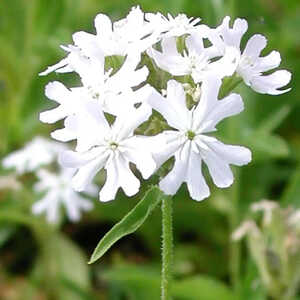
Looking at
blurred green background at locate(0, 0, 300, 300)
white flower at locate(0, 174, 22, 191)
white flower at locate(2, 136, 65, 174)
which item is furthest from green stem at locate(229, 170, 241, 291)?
white flower at locate(0, 174, 22, 191)

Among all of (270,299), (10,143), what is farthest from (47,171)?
(270,299)

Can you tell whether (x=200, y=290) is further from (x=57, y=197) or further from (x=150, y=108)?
(x=150, y=108)

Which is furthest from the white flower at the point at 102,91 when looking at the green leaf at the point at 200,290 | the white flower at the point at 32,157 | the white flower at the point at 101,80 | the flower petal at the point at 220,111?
the white flower at the point at 32,157

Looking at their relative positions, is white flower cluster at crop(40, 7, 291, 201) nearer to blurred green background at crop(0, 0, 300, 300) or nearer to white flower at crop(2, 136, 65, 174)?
blurred green background at crop(0, 0, 300, 300)

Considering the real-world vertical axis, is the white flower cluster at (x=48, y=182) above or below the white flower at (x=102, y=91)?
above

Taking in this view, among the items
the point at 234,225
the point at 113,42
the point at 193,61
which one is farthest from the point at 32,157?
the point at 193,61

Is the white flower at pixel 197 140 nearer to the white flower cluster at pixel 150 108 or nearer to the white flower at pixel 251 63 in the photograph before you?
the white flower cluster at pixel 150 108

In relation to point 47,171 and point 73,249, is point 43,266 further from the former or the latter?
point 47,171
